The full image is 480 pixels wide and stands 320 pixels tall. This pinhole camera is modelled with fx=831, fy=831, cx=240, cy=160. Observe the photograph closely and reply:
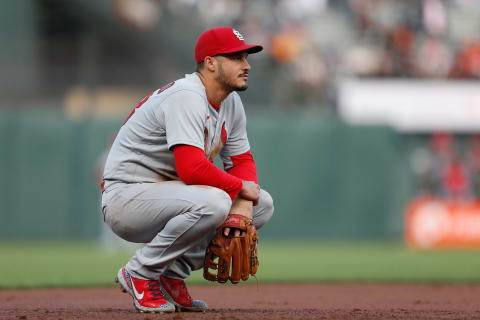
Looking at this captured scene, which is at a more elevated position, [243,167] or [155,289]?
[243,167]

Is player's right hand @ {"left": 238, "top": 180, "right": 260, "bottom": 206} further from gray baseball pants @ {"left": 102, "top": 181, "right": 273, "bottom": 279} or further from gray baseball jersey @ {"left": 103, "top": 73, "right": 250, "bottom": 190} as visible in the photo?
gray baseball jersey @ {"left": 103, "top": 73, "right": 250, "bottom": 190}

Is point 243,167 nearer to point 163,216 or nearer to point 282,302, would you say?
point 163,216

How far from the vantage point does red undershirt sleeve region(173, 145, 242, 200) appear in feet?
15.1

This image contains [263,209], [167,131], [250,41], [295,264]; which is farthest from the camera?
[250,41]

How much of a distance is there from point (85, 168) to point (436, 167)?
6.75 m

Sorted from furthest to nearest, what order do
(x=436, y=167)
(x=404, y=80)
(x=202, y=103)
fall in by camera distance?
(x=404, y=80)
(x=436, y=167)
(x=202, y=103)

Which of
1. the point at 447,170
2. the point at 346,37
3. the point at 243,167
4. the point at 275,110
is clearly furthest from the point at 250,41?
the point at 243,167

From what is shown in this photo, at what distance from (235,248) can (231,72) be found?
3.37ft

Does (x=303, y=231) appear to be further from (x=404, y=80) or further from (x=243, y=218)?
(x=243, y=218)

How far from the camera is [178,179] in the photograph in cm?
502

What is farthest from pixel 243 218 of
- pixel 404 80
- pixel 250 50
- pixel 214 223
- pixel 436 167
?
pixel 404 80

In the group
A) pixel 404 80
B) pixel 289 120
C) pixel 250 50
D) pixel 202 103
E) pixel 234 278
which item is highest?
pixel 404 80

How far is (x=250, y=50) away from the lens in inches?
193

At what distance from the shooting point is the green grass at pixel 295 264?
848 cm
